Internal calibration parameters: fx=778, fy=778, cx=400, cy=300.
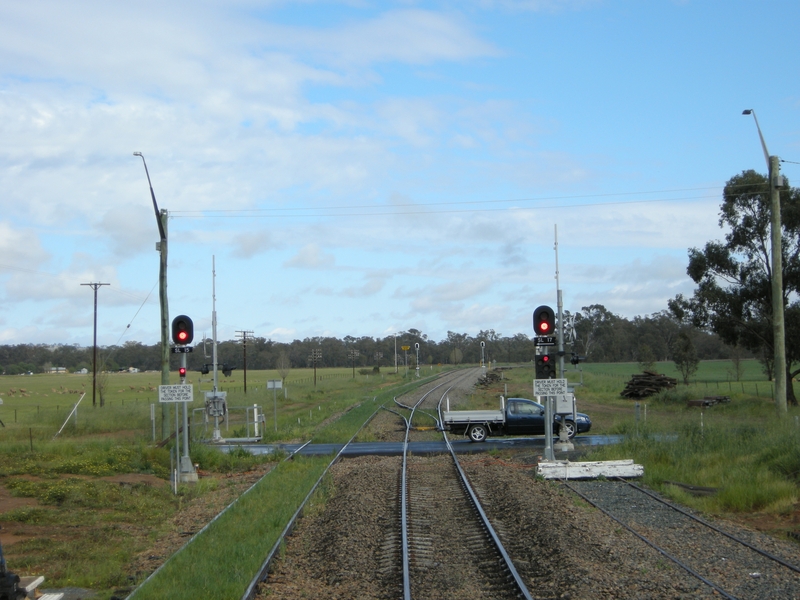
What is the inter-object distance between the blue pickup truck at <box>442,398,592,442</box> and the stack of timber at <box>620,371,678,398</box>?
23.6 metres

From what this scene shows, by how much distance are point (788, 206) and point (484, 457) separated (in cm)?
2627

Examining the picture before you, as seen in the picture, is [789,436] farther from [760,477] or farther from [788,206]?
[788,206]

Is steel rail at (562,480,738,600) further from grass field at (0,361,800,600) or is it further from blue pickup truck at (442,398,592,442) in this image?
blue pickup truck at (442,398,592,442)

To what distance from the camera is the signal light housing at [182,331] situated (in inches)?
731

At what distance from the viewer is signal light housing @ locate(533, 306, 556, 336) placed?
61.3ft

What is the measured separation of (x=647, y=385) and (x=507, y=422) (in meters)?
25.8

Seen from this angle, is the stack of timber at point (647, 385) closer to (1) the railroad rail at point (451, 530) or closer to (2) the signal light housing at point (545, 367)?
(2) the signal light housing at point (545, 367)

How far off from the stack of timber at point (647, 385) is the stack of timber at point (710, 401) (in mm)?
6976

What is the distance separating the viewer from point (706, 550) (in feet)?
34.9

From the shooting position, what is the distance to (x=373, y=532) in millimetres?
12141

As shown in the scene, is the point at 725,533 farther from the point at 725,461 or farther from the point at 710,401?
the point at 710,401

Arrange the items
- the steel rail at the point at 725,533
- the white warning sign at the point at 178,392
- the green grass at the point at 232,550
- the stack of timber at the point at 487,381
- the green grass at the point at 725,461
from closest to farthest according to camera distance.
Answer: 1. the green grass at the point at 232,550
2. the steel rail at the point at 725,533
3. the green grass at the point at 725,461
4. the white warning sign at the point at 178,392
5. the stack of timber at the point at 487,381

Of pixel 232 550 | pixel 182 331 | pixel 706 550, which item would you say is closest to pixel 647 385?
pixel 182 331

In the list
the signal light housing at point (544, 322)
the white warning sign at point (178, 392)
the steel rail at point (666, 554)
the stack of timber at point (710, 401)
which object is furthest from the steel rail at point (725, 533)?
the stack of timber at point (710, 401)
